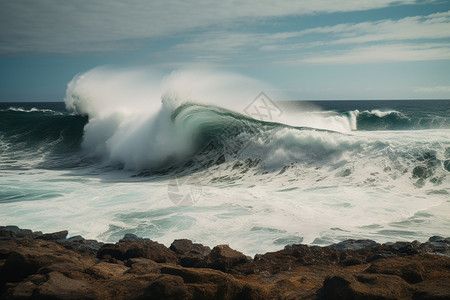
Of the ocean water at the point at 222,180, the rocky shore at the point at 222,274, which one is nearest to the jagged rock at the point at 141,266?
the rocky shore at the point at 222,274

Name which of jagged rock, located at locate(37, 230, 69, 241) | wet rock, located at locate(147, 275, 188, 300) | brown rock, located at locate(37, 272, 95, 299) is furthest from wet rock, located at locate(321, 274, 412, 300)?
jagged rock, located at locate(37, 230, 69, 241)

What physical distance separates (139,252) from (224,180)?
7.08 metres

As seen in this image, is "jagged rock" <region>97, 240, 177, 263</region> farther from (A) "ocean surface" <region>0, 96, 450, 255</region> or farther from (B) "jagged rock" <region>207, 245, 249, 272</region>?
(A) "ocean surface" <region>0, 96, 450, 255</region>

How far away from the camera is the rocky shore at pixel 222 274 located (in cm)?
282

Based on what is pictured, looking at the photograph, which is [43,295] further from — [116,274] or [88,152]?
[88,152]

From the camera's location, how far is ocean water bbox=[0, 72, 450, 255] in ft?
22.0

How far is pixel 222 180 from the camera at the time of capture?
37.7 ft

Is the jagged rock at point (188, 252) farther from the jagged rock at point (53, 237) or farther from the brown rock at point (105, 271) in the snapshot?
the jagged rock at point (53, 237)

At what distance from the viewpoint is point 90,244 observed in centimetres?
515

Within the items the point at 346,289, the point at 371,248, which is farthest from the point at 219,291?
the point at 371,248

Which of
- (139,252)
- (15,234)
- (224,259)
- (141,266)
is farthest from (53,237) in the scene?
(224,259)

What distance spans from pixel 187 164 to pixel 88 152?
6455 millimetres

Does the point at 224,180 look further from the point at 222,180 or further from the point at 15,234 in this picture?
the point at 15,234

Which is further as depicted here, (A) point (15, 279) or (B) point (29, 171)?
(B) point (29, 171)
